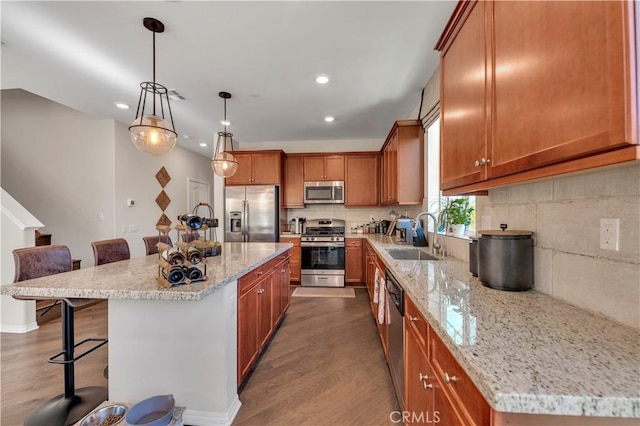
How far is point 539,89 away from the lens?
893 mm

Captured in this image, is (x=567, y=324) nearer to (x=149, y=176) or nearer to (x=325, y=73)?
(x=325, y=73)

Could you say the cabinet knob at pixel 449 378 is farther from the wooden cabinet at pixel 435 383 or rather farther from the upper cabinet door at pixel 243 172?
the upper cabinet door at pixel 243 172

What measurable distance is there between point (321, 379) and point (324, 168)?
12.0 ft

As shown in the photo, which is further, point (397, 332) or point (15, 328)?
point (15, 328)

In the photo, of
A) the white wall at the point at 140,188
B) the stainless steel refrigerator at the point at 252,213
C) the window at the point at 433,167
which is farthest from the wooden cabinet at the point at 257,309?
the white wall at the point at 140,188

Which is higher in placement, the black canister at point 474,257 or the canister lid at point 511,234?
the canister lid at point 511,234

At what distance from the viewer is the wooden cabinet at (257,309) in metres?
1.92

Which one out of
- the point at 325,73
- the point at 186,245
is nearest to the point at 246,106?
the point at 325,73

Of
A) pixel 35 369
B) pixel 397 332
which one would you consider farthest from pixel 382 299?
pixel 35 369

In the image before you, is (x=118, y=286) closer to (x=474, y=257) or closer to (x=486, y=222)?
(x=474, y=257)

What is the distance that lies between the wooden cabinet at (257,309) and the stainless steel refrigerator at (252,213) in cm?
169

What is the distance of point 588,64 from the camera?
713 mm

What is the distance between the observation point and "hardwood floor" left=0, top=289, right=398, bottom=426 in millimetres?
1752

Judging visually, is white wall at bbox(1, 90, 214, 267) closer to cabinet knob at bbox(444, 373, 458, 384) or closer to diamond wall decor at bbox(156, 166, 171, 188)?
diamond wall decor at bbox(156, 166, 171, 188)
